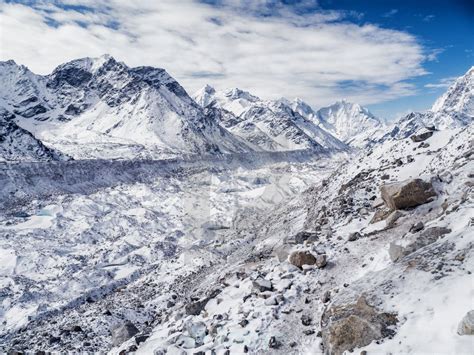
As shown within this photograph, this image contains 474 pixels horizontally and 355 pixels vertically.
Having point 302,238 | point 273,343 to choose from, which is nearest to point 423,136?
point 302,238

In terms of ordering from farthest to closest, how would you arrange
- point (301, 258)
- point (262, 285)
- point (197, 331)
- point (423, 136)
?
1. point (423, 136)
2. point (301, 258)
3. point (262, 285)
4. point (197, 331)

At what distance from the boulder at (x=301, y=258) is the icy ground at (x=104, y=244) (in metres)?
16.3

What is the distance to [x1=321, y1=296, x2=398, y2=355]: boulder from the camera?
39.9 feet

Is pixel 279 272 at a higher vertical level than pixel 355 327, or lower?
lower

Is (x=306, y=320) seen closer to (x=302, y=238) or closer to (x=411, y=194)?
(x=302, y=238)

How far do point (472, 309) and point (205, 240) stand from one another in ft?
200

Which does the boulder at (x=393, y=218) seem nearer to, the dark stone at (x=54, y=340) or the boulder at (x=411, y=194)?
the boulder at (x=411, y=194)

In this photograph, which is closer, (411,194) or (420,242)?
(420,242)

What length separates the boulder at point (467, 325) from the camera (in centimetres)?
1025

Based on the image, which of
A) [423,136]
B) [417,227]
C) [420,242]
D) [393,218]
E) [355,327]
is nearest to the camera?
[355,327]

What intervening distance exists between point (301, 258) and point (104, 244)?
59774 millimetres

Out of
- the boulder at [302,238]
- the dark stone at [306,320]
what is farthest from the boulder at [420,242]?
the boulder at [302,238]

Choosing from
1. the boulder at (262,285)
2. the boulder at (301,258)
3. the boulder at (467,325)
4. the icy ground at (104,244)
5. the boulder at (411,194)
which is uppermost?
the boulder at (411,194)

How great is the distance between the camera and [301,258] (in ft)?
65.0
